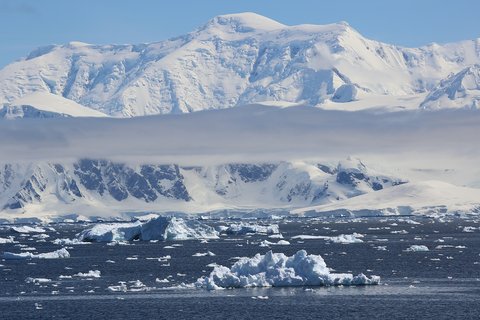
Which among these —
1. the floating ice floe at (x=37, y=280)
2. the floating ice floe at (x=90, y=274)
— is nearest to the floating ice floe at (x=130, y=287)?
the floating ice floe at (x=90, y=274)

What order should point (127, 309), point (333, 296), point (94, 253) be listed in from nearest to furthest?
point (127, 309) → point (333, 296) → point (94, 253)

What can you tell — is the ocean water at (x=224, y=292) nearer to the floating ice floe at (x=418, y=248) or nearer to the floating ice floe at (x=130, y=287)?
the floating ice floe at (x=130, y=287)

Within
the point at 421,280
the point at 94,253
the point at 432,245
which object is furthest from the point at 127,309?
the point at 432,245

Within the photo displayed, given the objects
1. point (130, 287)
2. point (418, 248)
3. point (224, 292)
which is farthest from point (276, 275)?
point (418, 248)

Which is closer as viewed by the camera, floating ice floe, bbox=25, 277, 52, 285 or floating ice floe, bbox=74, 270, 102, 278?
floating ice floe, bbox=25, 277, 52, 285

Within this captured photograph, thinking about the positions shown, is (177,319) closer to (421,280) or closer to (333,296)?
(333,296)

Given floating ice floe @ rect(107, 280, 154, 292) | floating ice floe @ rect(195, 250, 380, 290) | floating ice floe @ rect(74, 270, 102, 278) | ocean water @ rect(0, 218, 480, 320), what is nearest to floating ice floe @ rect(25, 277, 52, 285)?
ocean water @ rect(0, 218, 480, 320)

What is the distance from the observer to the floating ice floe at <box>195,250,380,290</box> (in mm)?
103500

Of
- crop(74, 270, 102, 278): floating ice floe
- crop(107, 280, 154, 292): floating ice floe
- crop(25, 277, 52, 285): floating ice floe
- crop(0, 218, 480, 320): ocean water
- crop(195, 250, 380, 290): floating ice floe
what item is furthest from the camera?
crop(74, 270, 102, 278): floating ice floe

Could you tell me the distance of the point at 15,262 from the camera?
468ft

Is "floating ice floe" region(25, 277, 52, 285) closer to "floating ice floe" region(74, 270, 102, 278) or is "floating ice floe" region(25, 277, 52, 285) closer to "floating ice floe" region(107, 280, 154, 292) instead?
"floating ice floe" region(74, 270, 102, 278)

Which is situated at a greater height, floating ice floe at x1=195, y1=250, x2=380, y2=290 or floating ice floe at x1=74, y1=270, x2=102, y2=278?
floating ice floe at x1=195, y1=250, x2=380, y2=290

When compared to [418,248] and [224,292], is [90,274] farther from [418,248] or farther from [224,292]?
[418,248]

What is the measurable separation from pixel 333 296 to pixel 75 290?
23721 millimetres
